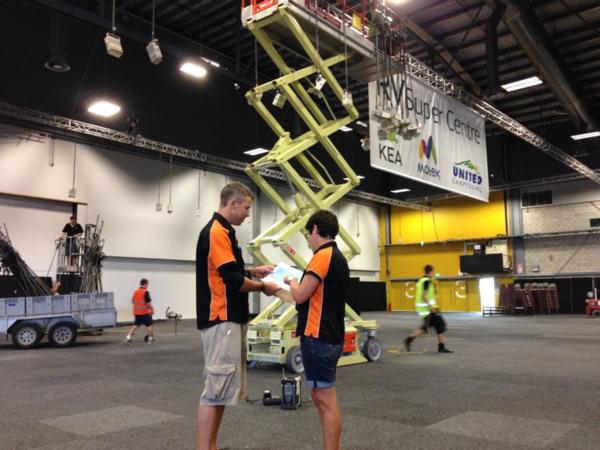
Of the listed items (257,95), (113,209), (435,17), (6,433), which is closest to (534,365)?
(257,95)

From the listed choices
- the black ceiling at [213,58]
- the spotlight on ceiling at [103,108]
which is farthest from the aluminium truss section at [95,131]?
the spotlight on ceiling at [103,108]

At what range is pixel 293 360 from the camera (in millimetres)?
6621

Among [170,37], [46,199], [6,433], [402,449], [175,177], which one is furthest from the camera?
[175,177]

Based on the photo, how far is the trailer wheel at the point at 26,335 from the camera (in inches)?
408

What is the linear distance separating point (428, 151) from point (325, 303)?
7234 mm

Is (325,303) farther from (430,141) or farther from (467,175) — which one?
(467,175)

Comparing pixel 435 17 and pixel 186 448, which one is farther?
pixel 435 17

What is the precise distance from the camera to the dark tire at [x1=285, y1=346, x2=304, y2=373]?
660 centimetres

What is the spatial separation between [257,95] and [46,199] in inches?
450

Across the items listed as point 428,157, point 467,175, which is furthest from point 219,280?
point 467,175

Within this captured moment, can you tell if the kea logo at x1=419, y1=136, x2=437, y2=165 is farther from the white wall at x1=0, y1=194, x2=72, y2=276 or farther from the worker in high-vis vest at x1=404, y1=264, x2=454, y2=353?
the white wall at x1=0, y1=194, x2=72, y2=276

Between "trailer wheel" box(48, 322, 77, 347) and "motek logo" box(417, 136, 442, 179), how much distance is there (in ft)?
26.1

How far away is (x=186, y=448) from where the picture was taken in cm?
354

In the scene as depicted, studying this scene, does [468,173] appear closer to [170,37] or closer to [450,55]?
[450,55]
